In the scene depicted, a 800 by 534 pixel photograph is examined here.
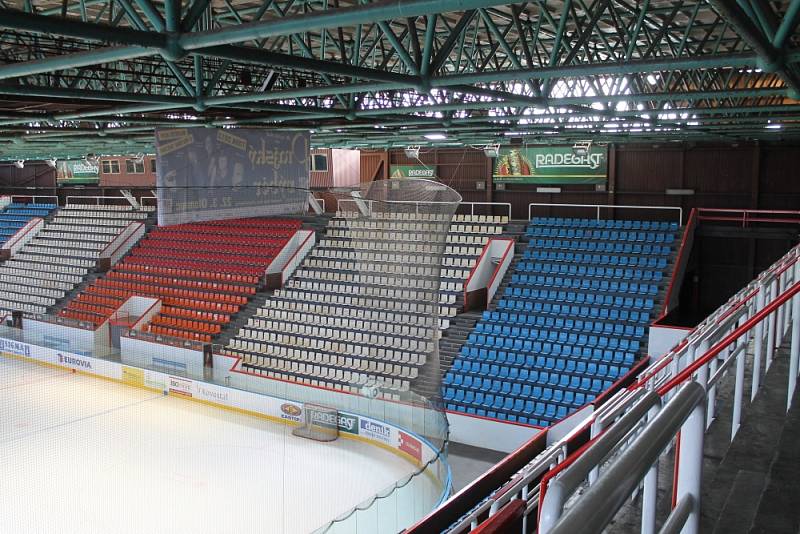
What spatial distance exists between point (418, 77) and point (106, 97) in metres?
3.91

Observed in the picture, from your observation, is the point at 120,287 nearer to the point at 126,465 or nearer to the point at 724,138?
the point at 126,465

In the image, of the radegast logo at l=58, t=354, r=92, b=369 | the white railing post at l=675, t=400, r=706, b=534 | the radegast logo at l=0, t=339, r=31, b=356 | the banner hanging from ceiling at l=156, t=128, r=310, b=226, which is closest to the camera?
the white railing post at l=675, t=400, r=706, b=534

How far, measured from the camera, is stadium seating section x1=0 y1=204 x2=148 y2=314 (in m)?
29.7

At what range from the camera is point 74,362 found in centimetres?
2309

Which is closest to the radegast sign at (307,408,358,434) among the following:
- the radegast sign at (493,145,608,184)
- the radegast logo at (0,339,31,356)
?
the radegast logo at (0,339,31,356)

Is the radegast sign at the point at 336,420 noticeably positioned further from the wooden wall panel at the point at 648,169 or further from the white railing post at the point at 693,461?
the white railing post at the point at 693,461

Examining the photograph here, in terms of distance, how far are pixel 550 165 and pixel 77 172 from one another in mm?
28513

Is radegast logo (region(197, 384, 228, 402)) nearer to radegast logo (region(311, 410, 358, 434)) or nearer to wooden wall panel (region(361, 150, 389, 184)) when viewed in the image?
radegast logo (region(311, 410, 358, 434))

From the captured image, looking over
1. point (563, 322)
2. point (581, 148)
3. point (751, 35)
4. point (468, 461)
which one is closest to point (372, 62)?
point (751, 35)

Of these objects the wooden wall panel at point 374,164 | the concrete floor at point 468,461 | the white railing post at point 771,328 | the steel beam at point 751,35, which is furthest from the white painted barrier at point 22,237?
the steel beam at point 751,35

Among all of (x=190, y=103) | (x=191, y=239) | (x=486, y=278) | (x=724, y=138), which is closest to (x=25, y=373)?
(x=191, y=239)

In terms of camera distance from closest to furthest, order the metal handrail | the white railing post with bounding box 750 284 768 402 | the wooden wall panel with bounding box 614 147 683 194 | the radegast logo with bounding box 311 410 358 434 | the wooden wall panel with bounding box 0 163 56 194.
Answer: the metal handrail
the white railing post with bounding box 750 284 768 402
the radegast logo with bounding box 311 410 358 434
the wooden wall panel with bounding box 614 147 683 194
the wooden wall panel with bounding box 0 163 56 194

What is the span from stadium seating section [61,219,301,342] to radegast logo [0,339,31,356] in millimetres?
2419

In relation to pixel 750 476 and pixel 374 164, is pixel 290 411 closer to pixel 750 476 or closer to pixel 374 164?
pixel 750 476
